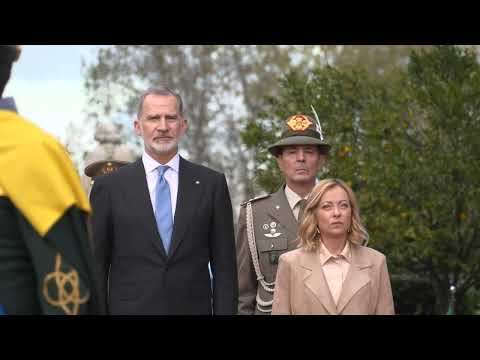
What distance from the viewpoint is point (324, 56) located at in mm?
36094

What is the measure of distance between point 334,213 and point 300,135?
48.3 inches

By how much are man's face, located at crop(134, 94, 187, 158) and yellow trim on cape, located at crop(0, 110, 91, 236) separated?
2.43 m

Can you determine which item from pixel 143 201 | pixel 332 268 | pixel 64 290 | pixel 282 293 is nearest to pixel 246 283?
pixel 282 293

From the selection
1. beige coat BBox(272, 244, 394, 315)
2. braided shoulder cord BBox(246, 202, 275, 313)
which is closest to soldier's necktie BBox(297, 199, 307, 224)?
braided shoulder cord BBox(246, 202, 275, 313)

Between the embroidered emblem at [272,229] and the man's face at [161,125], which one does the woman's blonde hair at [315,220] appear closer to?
the embroidered emblem at [272,229]

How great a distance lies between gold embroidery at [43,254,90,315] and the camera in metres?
3.53

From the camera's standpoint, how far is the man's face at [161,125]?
6.04m

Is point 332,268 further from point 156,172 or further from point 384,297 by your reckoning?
point 156,172

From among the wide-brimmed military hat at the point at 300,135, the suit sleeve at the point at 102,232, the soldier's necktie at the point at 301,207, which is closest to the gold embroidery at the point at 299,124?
the wide-brimmed military hat at the point at 300,135

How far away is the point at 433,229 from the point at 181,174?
5.88 meters

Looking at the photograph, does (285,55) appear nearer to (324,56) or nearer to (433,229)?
(324,56)

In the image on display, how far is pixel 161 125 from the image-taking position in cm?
602
